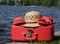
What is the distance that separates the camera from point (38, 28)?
1330 centimetres

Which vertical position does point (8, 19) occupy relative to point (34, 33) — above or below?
below

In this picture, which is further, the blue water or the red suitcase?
the blue water

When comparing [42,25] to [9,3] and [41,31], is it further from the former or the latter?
[9,3]

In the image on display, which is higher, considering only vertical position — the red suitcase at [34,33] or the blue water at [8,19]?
the red suitcase at [34,33]

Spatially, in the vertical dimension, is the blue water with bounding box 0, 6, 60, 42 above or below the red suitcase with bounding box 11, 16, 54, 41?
below

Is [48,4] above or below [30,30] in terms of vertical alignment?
below

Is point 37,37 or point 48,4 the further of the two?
point 48,4

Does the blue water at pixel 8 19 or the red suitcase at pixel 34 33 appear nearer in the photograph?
the red suitcase at pixel 34 33

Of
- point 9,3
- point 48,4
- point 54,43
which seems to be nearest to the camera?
point 54,43

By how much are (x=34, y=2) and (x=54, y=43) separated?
107792 mm

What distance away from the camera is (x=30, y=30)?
44.0ft

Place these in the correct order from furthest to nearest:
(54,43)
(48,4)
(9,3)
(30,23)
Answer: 1. (9,3)
2. (48,4)
3. (30,23)
4. (54,43)

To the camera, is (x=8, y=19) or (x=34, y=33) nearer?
(x=34, y=33)

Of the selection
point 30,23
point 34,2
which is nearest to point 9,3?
point 34,2
